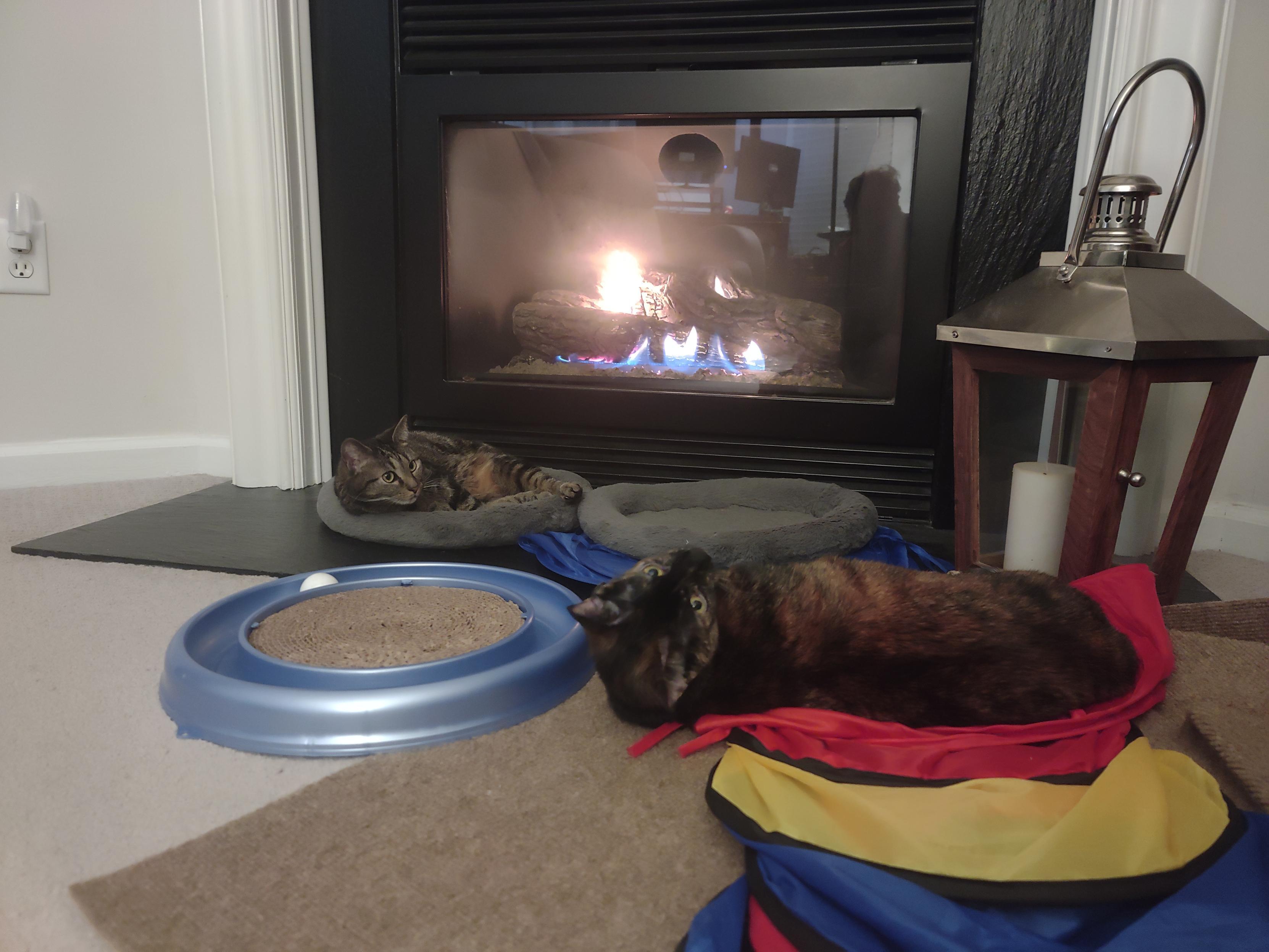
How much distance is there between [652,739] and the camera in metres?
1.04

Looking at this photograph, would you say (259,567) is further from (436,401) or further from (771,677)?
(771,677)

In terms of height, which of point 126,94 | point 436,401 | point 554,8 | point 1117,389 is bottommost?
point 436,401

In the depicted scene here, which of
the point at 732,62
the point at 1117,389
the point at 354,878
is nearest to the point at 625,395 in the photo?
the point at 732,62

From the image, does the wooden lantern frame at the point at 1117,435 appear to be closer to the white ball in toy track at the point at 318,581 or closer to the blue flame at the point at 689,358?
the blue flame at the point at 689,358

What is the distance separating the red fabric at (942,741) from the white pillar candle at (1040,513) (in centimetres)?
40

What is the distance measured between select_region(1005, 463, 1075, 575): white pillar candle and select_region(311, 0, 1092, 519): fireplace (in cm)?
55

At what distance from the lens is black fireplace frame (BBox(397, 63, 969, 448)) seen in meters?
1.89

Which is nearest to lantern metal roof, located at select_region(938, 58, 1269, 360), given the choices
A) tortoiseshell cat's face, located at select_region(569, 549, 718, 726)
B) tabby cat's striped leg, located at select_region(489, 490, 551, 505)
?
tortoiseshell cat's face, located at select_region(569, 549, 718, 726)

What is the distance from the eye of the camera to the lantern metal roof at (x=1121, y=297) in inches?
A: 49.0

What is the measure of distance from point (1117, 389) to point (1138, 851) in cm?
73

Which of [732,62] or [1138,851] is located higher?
[732,62]

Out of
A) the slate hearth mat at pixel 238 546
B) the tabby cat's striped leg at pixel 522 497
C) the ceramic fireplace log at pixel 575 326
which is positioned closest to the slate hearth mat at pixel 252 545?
the slate hearth mat at pixel 238 546

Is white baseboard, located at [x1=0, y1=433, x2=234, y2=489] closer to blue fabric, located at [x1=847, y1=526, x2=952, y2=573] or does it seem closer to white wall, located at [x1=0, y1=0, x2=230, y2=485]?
white wall, located at [x1=0, y1=0, x2=230, y2=485]

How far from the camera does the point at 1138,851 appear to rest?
0.73 m
